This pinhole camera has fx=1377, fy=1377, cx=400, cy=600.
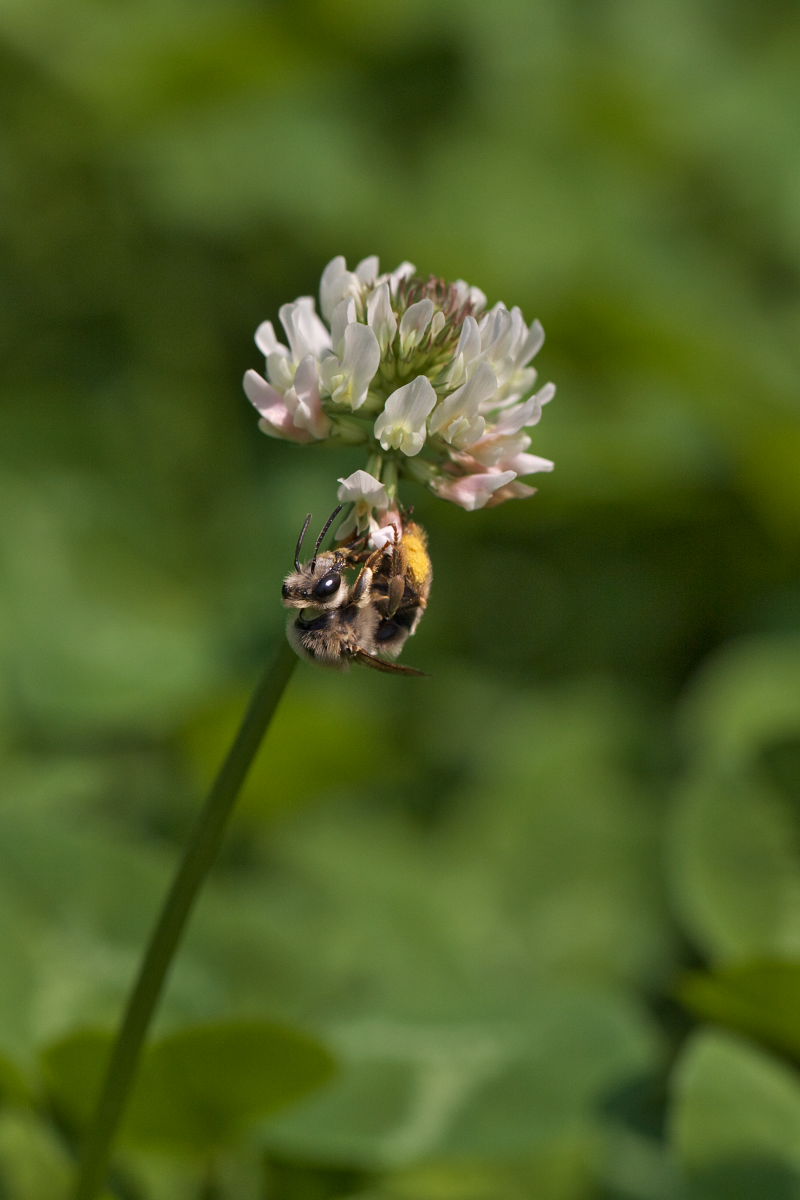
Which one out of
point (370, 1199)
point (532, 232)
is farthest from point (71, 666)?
point (532, 232)

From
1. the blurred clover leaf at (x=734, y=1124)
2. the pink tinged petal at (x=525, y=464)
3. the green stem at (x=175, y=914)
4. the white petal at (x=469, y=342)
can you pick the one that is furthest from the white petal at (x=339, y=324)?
the blurred clover leaf at (x=734, y=1124)

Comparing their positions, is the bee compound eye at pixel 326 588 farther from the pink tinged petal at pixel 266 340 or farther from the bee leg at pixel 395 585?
the pink tinged petal at pixel 266 340

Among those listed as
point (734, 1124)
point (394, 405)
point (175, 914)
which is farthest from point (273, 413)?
point (734, 1124)

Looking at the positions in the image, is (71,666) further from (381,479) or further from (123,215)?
(381,479)

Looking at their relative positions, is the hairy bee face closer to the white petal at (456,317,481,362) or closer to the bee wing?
the bee wing

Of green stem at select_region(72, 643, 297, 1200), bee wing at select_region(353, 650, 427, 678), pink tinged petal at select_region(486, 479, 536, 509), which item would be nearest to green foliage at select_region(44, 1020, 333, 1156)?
green stem at select_region(72, 643, 297, 1200)

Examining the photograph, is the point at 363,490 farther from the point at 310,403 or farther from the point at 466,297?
the point at 466,297

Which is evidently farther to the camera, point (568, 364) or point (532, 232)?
point (532, 232)
